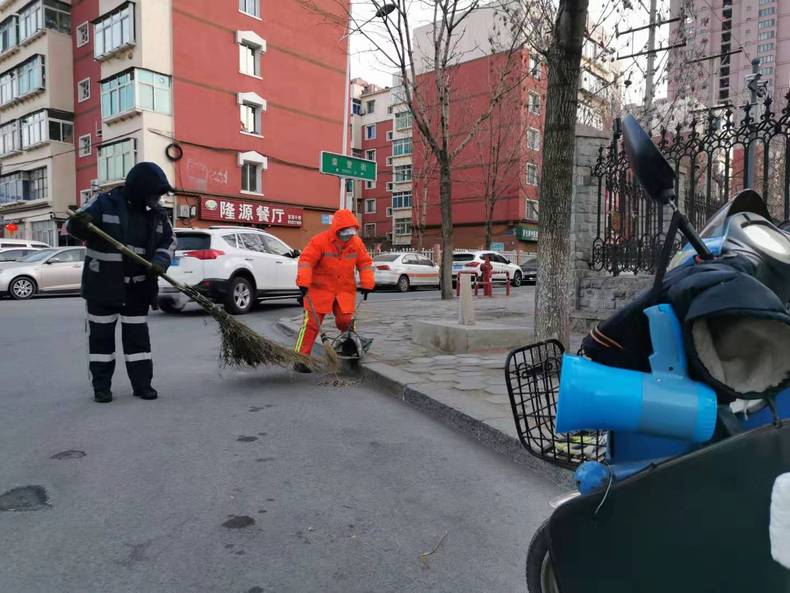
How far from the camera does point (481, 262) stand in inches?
921

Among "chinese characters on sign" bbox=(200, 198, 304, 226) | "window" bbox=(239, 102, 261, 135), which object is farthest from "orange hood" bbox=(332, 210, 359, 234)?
"window" bbox=(239, 102, 261, 135)

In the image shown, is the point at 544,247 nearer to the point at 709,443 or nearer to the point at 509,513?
the point at 509,513

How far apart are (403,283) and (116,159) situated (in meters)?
14.7

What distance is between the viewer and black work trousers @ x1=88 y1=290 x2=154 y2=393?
4.68 m

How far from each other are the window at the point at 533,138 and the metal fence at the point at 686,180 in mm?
23470

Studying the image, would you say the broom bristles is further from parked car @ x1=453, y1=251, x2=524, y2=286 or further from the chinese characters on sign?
the chinese characters on sign

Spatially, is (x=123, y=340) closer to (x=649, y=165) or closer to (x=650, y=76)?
(x=649, y=165)

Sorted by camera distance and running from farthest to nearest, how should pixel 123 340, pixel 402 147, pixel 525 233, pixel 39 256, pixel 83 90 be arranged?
pixel 402 147 → pixel 525 233 → pixel 83 90 → pixel 39 256 → pixel 123 340

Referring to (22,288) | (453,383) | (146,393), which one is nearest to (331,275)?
(453,383)

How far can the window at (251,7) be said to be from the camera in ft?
91.1

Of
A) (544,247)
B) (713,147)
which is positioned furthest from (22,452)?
(713,147)

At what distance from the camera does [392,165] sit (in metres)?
47.9

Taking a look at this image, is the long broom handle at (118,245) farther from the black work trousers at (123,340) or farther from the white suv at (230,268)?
the white suv at (230,268)

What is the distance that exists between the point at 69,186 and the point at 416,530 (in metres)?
33.6
